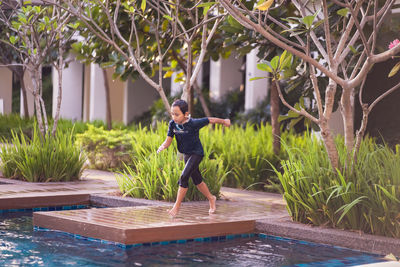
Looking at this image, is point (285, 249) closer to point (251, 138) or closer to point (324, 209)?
point (324, 209)

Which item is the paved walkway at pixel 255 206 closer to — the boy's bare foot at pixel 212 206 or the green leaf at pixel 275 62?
the boy's bare foot at pixel 212 206

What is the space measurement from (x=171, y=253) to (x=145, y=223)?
66cm

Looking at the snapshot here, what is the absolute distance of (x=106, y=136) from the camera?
14.3m

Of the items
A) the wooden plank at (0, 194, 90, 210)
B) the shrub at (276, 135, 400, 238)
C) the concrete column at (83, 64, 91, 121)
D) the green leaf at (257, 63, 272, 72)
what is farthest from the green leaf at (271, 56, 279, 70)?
the concrete column at (83, 64, 91, 121)

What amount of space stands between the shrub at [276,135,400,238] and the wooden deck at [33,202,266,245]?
2.36 ft

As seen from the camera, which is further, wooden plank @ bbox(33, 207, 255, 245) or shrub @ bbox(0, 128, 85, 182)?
shrub @ bbox(0, 128, 85, 182)

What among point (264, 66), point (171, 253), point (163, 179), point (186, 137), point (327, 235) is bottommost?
point (171, 253)

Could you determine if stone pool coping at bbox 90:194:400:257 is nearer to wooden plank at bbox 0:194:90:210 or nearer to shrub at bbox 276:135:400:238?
shrub at bbox 276:135:400:238

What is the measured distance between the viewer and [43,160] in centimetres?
1141

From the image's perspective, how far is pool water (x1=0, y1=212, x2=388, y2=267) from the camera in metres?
6.24

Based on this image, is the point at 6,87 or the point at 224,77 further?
the point at 6,87

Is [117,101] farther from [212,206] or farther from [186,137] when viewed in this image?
[186,137]

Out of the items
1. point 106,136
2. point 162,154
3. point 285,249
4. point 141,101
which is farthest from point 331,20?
point 141,101

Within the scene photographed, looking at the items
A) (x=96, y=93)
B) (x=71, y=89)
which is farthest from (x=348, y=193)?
(x=71, y=89)
